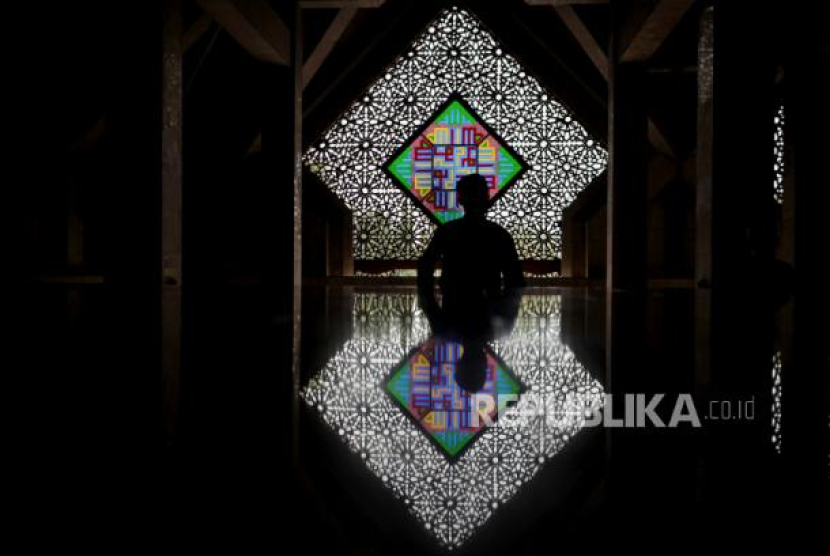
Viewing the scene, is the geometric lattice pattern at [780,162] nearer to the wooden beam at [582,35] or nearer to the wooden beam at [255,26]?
the wooden beam at [582,35]

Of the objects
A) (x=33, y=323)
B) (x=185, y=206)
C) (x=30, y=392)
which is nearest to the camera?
(x=30, y=392)

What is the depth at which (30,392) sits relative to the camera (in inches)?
51.1

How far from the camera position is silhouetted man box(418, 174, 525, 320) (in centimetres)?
368

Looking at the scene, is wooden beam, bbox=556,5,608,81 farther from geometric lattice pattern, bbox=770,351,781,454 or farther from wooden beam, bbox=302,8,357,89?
geometric lattice pattern, bbox=770,351,781,454

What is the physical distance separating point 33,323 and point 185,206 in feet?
25.4

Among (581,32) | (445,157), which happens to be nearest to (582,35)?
(581,32)

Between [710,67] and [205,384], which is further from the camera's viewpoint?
[710,67]

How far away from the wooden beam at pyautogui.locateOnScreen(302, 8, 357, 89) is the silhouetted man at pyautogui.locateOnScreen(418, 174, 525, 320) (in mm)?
5223

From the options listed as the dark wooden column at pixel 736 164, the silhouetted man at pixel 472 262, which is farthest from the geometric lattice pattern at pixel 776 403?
the dark wooden column at pixel 736 164

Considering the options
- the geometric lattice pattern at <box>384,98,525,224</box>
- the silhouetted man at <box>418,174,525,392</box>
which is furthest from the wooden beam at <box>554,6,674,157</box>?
the silhouetted man at <box>418,174,525,392</box>

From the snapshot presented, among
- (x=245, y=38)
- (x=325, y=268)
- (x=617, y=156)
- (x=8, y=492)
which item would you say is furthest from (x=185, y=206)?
(x=8, y=492)

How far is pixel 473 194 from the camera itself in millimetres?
3689

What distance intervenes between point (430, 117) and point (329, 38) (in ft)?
7.63

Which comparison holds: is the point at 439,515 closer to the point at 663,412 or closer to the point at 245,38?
the point at 663,412
